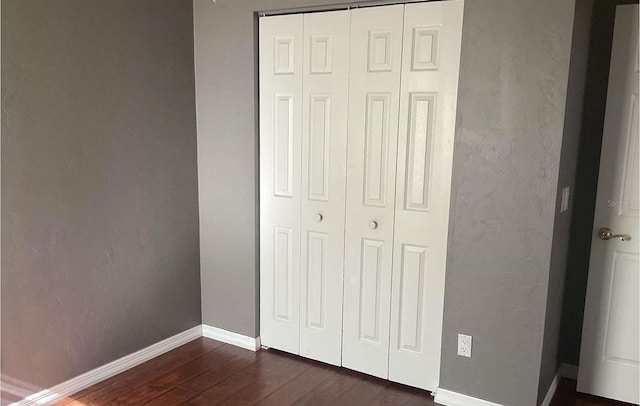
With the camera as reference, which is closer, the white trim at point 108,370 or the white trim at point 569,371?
the white trim at point 108,370

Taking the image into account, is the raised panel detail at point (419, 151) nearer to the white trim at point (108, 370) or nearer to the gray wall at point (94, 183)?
the gray wall at point (94, 183)

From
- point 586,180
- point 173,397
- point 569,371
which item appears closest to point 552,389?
Answer: point 569,371

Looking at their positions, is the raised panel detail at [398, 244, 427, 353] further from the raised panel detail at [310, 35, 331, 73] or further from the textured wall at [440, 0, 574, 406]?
the raised panel detail at [310, 35, 331, 73]

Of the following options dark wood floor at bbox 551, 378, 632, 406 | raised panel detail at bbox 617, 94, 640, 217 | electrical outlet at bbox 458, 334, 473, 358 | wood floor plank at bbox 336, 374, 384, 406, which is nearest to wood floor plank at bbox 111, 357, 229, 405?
wood floor plank at bbox 336, 374, 384, 406

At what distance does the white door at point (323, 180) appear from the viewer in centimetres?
274

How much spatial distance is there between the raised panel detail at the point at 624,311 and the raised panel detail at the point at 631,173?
237mm

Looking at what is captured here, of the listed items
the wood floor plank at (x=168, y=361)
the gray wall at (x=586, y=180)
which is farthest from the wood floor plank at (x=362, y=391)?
the gray wall at (x=586, y=180)

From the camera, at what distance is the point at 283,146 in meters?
2.97

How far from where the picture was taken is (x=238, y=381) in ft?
9.17

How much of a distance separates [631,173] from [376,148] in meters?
1.27

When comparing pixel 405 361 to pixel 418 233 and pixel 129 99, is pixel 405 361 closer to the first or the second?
pixel 418 233

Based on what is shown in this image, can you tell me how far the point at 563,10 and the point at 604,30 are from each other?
2.10ft

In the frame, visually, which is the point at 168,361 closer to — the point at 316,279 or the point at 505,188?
the point at 316,279

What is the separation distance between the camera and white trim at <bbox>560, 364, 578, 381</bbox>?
9.32ft
